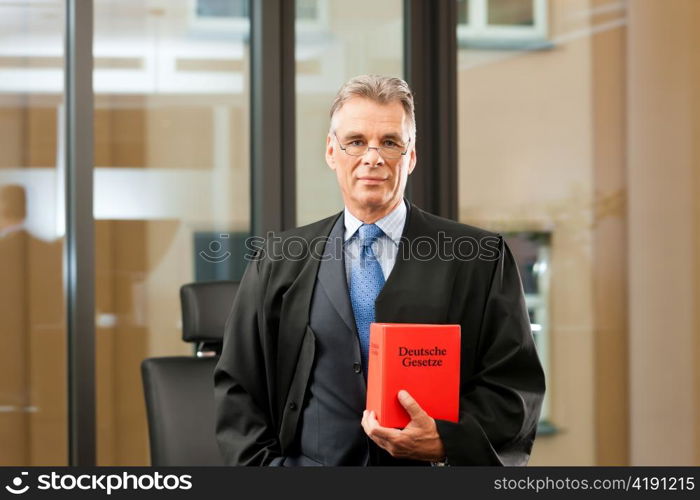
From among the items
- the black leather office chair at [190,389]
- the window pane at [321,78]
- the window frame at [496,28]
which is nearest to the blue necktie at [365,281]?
the black leather office chair at [190,389]

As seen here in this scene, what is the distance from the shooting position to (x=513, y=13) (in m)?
3.44

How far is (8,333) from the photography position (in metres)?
2.87

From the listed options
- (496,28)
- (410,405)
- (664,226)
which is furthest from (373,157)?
(664,226)

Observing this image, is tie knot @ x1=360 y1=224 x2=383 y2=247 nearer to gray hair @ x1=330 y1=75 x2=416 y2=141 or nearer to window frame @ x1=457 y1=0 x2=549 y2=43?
gray hair @ x1=330 y1=75 x2=416 y2=141

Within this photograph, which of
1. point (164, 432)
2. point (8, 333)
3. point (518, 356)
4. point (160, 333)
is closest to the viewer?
point (518, 356)

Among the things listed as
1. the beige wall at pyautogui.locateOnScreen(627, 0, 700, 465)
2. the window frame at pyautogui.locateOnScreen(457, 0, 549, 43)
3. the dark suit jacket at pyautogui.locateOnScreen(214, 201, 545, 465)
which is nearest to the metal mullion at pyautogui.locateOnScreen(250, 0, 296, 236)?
the window frame at pyautogui.locateOnScreen(457, 0, 549, 43)

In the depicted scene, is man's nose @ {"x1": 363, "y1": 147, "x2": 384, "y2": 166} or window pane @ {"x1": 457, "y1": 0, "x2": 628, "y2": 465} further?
window pane @ {"x1": 457, "y1": 0, "x2": 628, "y2": 465}

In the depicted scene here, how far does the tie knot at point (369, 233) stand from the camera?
1674mm

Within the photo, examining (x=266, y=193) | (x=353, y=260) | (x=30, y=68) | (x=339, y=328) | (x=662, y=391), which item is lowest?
(x=662, y=391)

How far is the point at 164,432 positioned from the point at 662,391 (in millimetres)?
1980

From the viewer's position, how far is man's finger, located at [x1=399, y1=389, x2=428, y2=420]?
4.78ft

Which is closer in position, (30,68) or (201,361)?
(201,361)

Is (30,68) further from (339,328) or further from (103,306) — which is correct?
(339,328)

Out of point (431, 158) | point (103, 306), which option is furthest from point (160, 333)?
point (431, 158)
